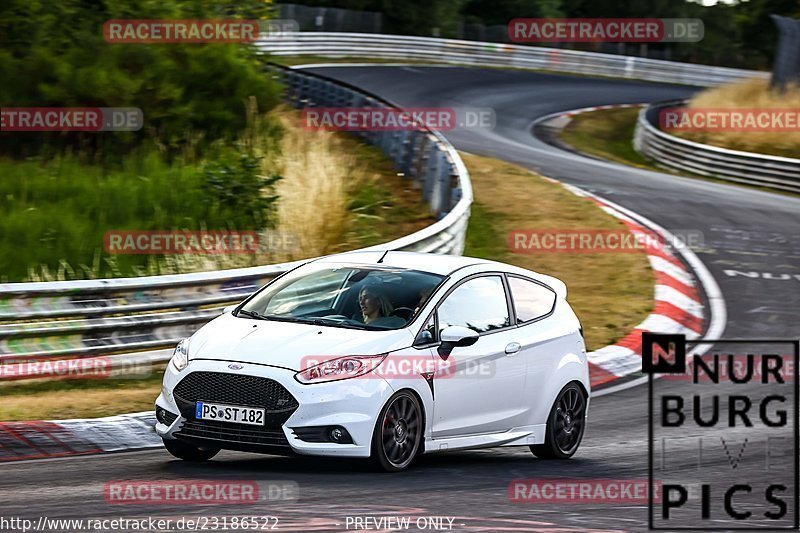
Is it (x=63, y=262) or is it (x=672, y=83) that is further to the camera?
(x=672, y=83)

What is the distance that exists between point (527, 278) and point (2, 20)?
12914 mm

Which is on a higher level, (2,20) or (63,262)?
(2,20)

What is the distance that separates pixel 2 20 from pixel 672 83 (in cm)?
3600

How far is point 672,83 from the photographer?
51.3m

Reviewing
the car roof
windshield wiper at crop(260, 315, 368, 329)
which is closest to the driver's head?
windshield wiper at crop(260, 315, 368, 329)

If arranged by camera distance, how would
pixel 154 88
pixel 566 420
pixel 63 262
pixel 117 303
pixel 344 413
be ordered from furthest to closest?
pixel 154 88
pixel 63 262
pixel 117 303
pixel 566 420
pixel 344 413

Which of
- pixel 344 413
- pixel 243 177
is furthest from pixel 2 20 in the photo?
pixel 344 413

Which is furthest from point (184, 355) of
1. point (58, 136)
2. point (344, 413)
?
point (58, 136)

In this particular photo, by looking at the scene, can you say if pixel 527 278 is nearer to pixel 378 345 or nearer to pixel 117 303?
pixel 378 345

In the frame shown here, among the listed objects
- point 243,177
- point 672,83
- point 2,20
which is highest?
point 2,20

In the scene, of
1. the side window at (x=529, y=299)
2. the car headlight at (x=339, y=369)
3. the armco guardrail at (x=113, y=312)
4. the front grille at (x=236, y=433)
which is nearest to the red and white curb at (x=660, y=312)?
the side window at (x=529, y=299)

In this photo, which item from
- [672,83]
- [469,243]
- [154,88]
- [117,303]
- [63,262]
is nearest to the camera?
[117,303]

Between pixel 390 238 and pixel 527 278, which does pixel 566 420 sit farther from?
pixel 390 238

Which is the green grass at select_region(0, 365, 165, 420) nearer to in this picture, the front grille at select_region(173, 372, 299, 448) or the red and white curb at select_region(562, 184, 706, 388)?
the front grille at select_region(173, 372, 299, 448)
